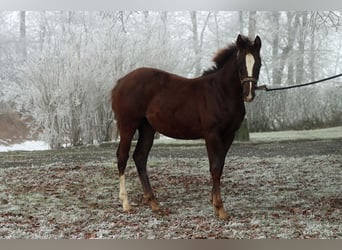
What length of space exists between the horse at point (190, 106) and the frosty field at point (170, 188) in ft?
0.36

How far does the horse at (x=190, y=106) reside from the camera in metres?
3.06

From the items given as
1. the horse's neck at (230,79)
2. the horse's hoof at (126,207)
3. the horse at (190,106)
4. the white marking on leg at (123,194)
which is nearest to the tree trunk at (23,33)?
the horse at (190,106)

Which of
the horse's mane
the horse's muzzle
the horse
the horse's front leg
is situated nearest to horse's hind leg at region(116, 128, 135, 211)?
the horse

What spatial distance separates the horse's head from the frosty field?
1.89 ft

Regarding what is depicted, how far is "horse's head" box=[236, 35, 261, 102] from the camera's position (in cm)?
295

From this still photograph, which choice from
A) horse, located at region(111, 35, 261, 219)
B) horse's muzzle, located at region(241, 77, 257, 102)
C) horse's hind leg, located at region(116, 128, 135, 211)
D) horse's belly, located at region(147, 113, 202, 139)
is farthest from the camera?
horse's hind leg, located at region(116, 128, 135, 211)

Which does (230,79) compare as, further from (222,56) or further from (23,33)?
(23,33)

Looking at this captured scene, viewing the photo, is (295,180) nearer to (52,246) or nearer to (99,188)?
(99,188)

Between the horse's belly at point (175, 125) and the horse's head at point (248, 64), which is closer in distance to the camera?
the horse's head at point (248, 64)

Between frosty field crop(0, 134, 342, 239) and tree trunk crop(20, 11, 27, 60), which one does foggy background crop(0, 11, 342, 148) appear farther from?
frosty field crop(0, 134, 342, 239)

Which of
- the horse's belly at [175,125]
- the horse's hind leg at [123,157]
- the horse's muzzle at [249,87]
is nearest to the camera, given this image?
the horse's muzzle at [249,87]

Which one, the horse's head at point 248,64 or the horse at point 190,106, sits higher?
the horse's head at point 248,64

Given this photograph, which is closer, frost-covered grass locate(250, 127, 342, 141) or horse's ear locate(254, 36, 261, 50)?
horse's ear locate(254, 36, 261, 50)

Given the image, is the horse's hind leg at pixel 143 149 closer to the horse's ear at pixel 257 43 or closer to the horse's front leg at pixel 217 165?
the horse's front leg at pixel 217 165
